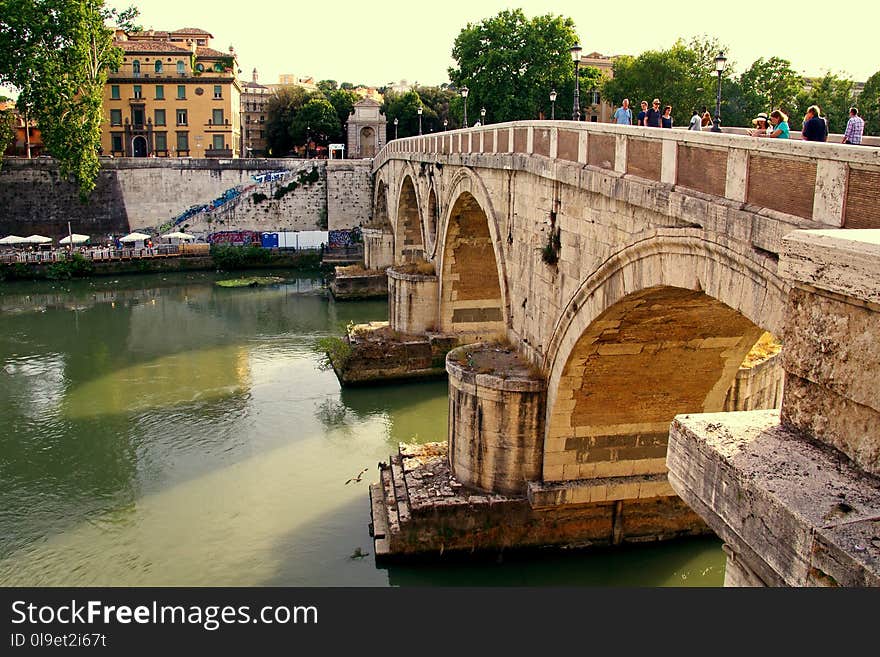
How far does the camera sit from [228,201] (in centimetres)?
3353

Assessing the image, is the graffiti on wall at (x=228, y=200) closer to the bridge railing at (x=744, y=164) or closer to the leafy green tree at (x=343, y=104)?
the leafy green tree at (x=343, y=104)

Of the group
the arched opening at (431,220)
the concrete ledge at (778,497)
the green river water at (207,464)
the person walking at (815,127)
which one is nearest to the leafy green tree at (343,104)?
the green river water at (207,464)

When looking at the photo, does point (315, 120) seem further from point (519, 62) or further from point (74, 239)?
point (74, 239)

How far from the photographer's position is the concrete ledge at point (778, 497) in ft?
9.45

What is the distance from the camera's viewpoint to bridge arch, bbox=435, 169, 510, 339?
15.7 metres

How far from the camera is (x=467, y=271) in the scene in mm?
17141

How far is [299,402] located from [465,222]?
14.7ft

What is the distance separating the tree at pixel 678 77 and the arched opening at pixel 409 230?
38.3ft

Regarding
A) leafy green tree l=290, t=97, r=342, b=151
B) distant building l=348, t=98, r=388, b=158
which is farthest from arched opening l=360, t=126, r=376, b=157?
leafy green tree l=290, t=97, r=342, b=151

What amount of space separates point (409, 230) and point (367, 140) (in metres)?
20.3

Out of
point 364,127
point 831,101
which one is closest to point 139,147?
point 364,127

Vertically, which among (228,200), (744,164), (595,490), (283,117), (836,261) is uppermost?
(283,117)

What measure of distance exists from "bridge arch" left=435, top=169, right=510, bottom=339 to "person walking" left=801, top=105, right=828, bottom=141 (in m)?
8.56

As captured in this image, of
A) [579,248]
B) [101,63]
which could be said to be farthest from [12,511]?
[101,63]
